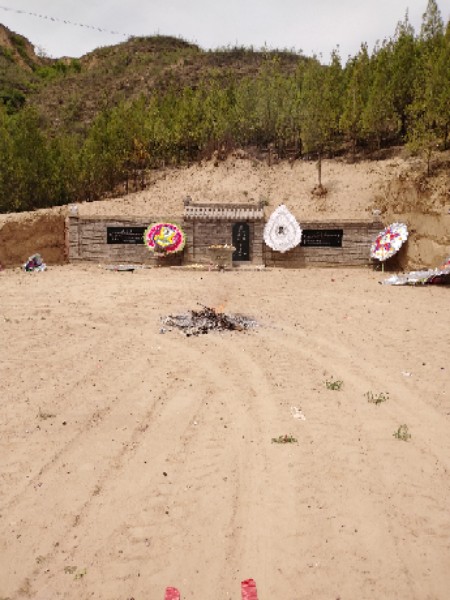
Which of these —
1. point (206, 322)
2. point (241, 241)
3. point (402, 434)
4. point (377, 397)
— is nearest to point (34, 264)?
point (241, 241)

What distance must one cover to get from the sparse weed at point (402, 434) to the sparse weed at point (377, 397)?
0.75 metres

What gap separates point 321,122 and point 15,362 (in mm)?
23427

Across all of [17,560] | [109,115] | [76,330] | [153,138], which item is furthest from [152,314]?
[109,115]

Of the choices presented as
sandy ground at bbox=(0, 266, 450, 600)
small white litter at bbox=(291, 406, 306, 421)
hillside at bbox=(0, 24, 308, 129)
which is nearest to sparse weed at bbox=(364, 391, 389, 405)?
sandy ground at bbox=(0, 266, 450, 600)

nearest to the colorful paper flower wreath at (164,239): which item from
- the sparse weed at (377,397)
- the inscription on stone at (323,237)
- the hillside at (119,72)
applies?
the inscription on stone at (323,237)

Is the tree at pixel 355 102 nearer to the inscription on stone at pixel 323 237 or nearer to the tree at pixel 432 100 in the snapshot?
the tree at pixel 432 100

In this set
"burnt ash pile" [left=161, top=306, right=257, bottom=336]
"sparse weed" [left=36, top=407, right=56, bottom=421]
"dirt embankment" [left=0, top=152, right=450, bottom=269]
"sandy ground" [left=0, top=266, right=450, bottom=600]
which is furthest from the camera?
"dirt embankment" [left=0, top=152, right=450, bottom=269]

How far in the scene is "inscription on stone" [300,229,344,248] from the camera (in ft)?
58.7

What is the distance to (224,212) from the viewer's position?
18328mm

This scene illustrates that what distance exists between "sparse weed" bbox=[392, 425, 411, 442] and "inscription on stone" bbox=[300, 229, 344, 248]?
1334cm

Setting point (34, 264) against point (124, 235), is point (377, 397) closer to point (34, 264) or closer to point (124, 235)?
point (124, 235)

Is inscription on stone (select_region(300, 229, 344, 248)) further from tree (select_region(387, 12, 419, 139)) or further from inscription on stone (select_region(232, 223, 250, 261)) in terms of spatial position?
tree (select_region(387, 12, 419, 139))

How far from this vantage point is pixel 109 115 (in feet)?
107

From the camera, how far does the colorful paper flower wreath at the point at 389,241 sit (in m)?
16.8
